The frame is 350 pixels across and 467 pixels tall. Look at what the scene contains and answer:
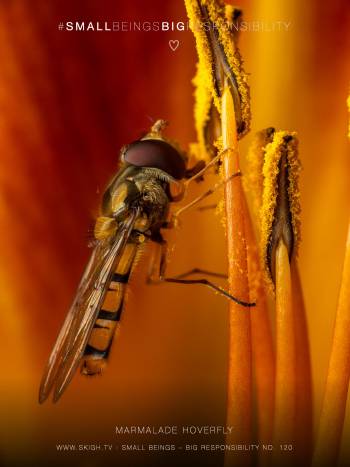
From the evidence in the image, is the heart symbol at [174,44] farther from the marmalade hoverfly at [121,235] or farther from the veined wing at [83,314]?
the veined wing at [83,314]

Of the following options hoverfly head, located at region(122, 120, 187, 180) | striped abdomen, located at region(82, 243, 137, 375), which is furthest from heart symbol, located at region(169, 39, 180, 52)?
striped abdomen, located at region(82, 243, 137, 375)

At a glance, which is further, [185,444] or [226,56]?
[185,444]

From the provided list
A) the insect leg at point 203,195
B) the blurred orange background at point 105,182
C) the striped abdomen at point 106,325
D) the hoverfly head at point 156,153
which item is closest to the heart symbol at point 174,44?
the blurred orange background at point 105,182

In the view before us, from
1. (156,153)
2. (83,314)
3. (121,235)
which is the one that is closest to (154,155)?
(156,153)

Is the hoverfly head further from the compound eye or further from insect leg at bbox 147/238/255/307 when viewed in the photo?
insect leg at bbox 147/238/255/307

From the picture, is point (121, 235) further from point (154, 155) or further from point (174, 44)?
point (174, 44)

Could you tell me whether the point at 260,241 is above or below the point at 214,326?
above

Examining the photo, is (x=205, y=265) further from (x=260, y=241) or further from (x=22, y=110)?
(x=22, y=110)

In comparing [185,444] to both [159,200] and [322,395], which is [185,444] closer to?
[322,395]

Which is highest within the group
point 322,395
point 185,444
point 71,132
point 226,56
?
point 226,56

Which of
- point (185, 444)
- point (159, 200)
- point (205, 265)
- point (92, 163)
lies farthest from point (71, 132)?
point (185, 444)
